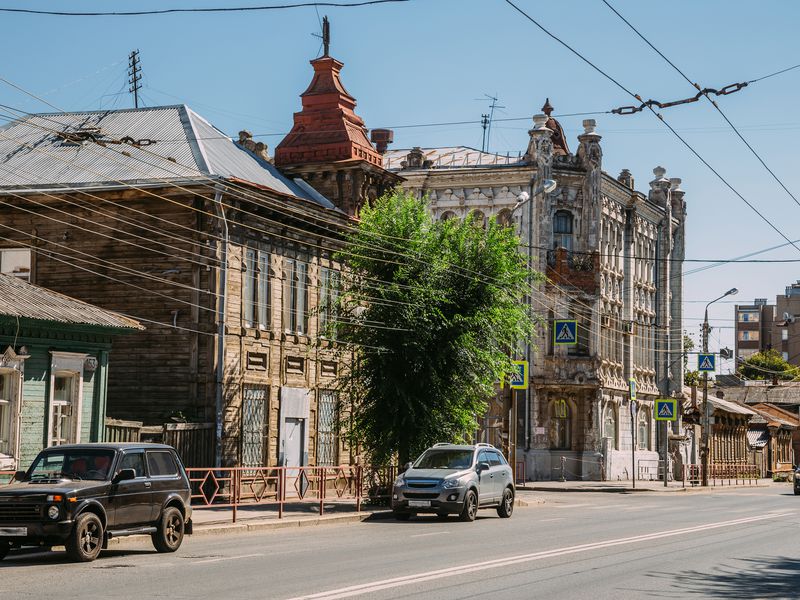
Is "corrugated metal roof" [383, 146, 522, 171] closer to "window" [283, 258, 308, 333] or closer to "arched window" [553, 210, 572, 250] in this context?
"arched window" [553, 210, 572, 250]

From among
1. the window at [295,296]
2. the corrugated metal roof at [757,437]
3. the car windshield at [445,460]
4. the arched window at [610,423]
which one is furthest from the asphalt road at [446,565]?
the corrugated metal roof at [757,437]

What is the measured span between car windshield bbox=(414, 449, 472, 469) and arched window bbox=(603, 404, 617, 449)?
94.9 ft

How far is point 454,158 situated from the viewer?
58.0m

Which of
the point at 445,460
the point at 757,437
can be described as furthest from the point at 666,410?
the point at 757,437

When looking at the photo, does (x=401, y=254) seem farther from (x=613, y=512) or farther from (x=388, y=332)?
(x=613, y=512)

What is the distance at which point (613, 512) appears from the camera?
30750 mm

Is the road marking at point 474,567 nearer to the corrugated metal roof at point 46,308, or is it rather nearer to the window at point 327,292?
the corrugated metal roof at point 46,308

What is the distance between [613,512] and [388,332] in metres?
7.41

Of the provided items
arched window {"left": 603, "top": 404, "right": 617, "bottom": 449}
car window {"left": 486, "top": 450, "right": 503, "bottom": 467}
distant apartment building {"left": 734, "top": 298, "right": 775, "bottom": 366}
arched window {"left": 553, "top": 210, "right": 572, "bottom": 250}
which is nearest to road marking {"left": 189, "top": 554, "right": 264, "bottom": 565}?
car window {"left": 486, "top": 450, "right": 503, "bottom": 467}

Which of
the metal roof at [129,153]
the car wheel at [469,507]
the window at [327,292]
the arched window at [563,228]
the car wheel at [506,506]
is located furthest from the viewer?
the arched window at [563,228]

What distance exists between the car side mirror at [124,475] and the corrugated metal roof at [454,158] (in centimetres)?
3985

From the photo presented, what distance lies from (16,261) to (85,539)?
18.0m

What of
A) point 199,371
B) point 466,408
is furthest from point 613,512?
point 199,371

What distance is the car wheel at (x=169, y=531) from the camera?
57.2ft
